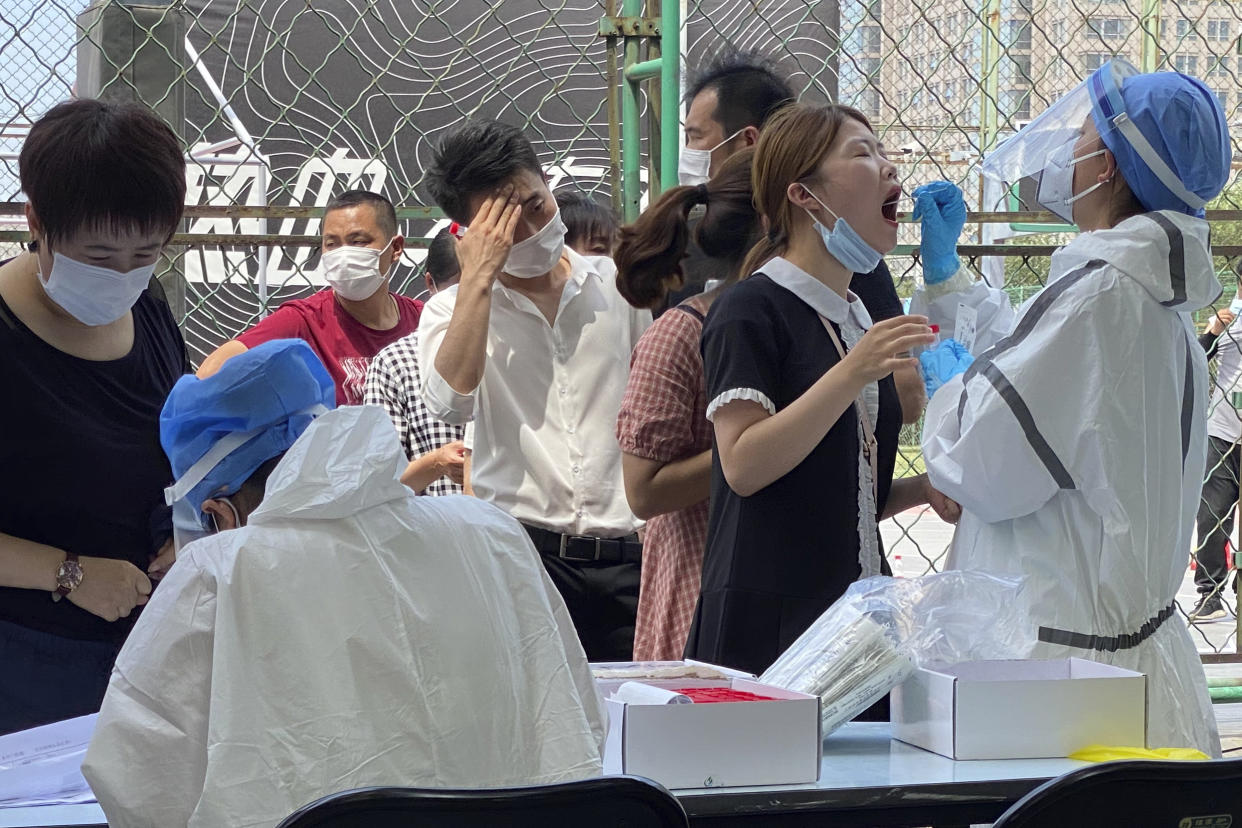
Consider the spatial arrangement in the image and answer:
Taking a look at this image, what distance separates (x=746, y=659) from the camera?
6.21ft

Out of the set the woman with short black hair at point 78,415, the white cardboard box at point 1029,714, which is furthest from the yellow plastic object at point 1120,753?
the woman with short black hair at point 78,415

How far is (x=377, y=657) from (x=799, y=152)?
1106 mm

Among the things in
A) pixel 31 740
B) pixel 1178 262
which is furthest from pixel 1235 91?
pixel 31 740

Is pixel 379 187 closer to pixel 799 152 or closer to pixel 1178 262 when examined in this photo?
pixel 799 152

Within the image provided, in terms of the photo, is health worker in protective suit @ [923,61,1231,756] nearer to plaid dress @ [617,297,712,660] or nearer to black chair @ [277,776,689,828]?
plaid dress @ [617,297,712,660]

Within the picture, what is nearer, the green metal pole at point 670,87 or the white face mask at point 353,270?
the green metal pole at point 670,87

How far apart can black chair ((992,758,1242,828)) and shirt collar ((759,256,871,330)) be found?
0.87 meters

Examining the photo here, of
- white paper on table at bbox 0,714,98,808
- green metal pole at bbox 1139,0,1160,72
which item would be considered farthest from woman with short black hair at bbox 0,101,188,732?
green metal pole at bbox 1139,0,1160,72

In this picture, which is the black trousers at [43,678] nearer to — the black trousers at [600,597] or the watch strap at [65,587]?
the watch strap at [65,587]

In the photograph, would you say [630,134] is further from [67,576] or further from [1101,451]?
[67,576]

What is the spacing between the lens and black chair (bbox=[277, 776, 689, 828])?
3.68ft

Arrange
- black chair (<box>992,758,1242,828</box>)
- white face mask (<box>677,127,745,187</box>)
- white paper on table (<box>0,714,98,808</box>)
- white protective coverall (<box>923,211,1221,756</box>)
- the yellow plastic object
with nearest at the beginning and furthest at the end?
black chair (<box>992,758,1242,828</box>), white paper on table (<box>0,714,98,808</box>), the yellow plastic object, white protective coverall (<box>923,211,1221,756</box>), white face mask (<box>677,127,745,187</box>)

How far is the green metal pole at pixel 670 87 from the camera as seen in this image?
2.84 metres

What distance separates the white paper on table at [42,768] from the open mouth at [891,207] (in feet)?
4.12
